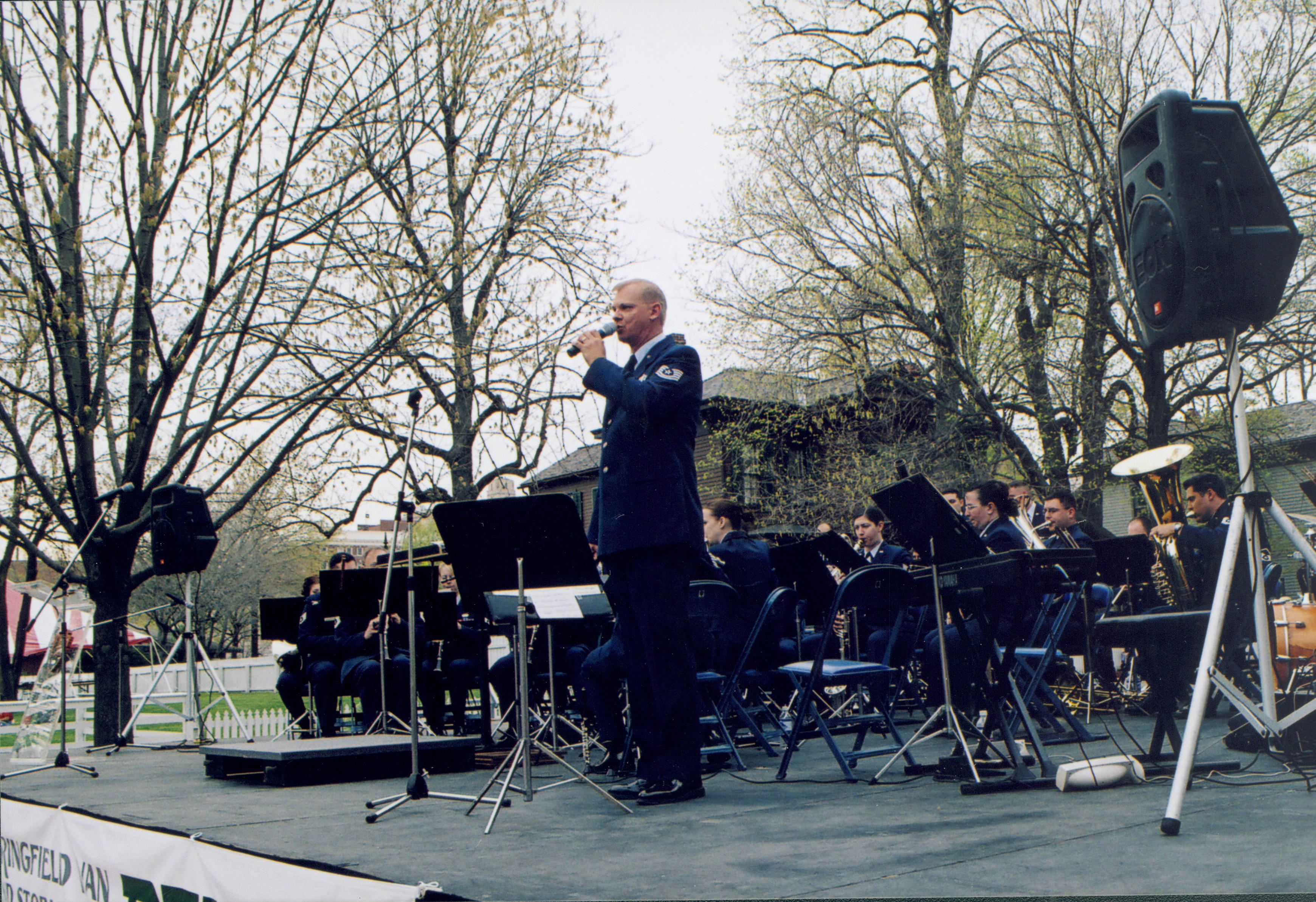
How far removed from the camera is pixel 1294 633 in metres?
10.2

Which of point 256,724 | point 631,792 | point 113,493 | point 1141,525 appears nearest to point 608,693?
point 631,792

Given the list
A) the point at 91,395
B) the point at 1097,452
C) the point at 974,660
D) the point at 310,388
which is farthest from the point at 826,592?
the point at 1097,452

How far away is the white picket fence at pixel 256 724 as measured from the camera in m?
14.0

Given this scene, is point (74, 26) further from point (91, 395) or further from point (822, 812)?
point (822, 812)

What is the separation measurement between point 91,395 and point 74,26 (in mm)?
3406

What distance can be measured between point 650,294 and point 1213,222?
2.26 m

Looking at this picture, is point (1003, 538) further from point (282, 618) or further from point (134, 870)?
point (282, 618)

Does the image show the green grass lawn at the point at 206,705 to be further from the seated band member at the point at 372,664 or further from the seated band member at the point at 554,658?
the seated band member at the point at 554,658

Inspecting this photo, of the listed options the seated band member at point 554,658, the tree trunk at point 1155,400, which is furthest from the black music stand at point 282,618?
the tree trunk at point 1155,400

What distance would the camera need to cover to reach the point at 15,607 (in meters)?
31.8

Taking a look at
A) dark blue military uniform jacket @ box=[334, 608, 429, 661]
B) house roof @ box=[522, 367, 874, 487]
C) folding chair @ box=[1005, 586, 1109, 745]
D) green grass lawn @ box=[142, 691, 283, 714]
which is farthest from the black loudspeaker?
house roof @ box=[522, 367, 874, 487]

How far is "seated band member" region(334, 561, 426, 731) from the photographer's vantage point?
9.24 metres

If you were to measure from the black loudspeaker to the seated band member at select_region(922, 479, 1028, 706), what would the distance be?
5.53 meters

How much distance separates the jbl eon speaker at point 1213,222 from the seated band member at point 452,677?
22.3ft
